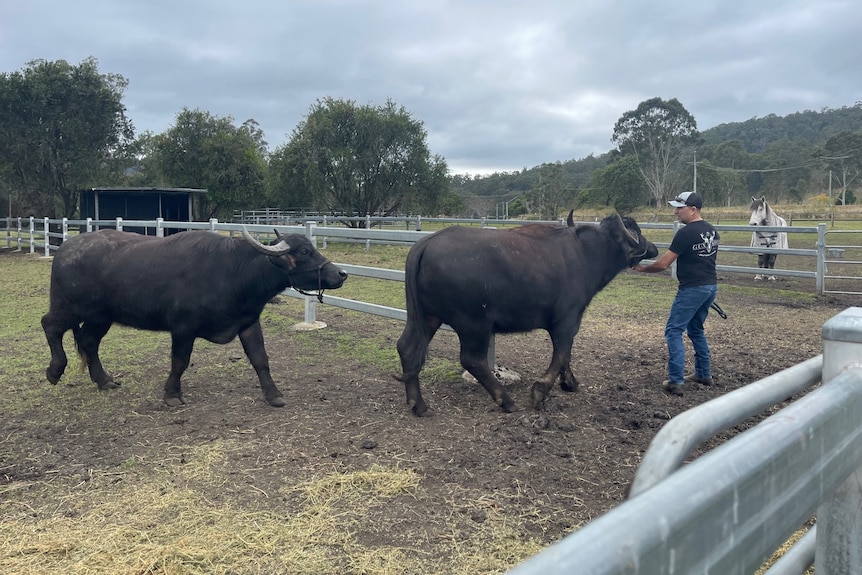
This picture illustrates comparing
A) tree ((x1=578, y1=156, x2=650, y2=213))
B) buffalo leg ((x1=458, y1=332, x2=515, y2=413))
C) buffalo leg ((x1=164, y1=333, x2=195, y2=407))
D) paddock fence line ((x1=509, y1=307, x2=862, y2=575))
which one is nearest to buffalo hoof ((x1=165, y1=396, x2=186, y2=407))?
buffalo leg ((x1=164, y1=333, x2=195, y2=407))

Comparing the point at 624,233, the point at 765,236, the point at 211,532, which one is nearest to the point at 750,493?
the point at 211,532

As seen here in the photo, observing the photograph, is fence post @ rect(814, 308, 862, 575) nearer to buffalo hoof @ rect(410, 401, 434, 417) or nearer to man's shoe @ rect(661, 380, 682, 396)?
buffalo hoof @ rect(410, 401, 434, 417)

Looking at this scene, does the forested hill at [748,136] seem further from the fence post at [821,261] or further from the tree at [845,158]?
the fence post at [821,261]

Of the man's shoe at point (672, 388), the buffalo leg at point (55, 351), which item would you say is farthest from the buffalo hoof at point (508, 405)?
the buffalo leg at point (55, 351)

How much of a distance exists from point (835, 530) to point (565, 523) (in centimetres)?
197

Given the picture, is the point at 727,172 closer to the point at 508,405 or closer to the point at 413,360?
the point at 508,405

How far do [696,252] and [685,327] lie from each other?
719 millimetres

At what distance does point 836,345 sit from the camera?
156 cm

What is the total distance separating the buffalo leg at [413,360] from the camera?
522 centimetres

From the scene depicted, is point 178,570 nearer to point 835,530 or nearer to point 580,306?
point 835,530

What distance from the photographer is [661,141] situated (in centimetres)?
6225

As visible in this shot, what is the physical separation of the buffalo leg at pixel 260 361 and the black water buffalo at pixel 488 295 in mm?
1186

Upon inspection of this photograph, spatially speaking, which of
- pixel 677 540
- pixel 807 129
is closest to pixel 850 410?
pixel 677 540

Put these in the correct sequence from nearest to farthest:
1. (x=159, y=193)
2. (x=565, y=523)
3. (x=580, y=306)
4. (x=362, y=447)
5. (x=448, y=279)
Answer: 1. (x=565, y=523)
2. (x=362, y=447)
3. (x=448, y=279)
4. (x=580, y=306)
5. (x=159, y=193)
